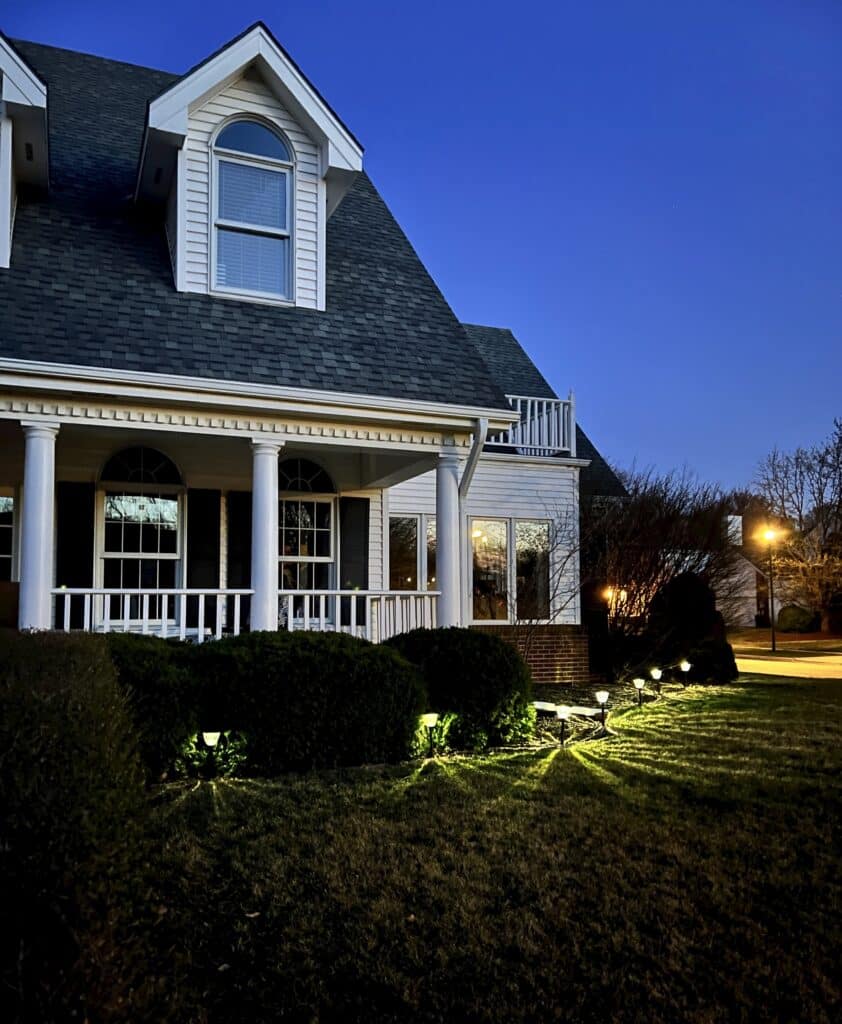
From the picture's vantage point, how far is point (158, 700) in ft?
19.8

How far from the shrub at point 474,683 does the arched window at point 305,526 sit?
12.8 ft

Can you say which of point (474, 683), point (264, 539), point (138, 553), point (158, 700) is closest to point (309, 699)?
point (158, 700)

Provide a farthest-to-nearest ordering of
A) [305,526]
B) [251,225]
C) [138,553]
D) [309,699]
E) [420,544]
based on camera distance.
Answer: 1. [420,544]
2. [305,526]
3. [138,553]
4. [251,225]
5. [309,699]

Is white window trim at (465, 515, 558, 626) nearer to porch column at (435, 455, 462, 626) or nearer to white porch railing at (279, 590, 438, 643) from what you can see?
white porch railing at (279, 590, 438, 643)

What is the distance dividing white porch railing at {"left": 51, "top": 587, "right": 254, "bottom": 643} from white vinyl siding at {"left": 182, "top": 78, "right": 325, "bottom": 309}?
136 inches

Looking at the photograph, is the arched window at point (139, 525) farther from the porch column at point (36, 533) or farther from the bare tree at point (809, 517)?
the bare tree at point (809, 517)

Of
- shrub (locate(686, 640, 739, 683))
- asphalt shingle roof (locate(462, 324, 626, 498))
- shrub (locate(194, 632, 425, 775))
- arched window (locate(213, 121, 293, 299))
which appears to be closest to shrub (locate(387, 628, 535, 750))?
shrub (locate(194, 632, 425, 775))

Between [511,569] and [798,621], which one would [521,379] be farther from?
[798,621]

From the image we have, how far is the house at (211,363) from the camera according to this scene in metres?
8.09

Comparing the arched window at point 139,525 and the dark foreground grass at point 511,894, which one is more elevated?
the arched window at point 139,525

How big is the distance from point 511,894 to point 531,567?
408 inches

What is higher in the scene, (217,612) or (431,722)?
(217,612)

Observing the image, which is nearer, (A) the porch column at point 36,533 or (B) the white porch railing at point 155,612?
(A) the porch column at point 36,533

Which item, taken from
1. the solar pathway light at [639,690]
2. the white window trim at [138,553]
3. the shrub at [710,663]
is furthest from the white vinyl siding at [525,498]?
the white window trim at [138,553]
